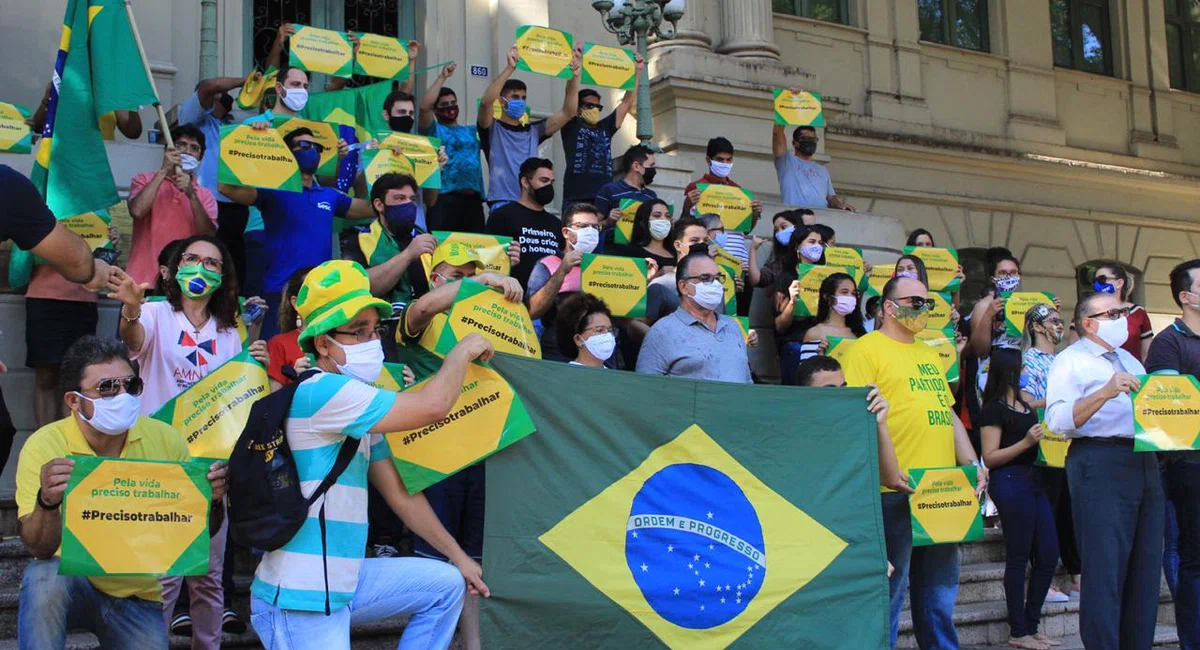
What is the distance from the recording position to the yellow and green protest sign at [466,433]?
5543 mm

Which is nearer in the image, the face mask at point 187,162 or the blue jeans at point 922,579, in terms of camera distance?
the blue jeans at point 922,579

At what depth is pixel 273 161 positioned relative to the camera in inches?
330

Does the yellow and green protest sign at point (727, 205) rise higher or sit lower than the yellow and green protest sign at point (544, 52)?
lower

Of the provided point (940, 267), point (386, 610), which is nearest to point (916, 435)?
point (386, 610)

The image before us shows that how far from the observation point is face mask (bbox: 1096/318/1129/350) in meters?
7.39

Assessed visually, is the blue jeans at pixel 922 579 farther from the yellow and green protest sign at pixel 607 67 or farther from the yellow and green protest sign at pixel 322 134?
the yellow and green protest sign at pixel 607 67

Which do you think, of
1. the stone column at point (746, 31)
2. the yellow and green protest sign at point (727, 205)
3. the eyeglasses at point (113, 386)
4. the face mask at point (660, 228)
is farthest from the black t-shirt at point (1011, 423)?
the stone column at point (746, 31)

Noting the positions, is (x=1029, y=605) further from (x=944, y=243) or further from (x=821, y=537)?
(x=944, y=243)

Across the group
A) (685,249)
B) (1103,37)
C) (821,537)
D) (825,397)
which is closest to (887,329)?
(825,397)

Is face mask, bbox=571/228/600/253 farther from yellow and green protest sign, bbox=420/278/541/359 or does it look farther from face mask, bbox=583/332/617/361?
yellow and green protest sign, bbox=420/278/541/359

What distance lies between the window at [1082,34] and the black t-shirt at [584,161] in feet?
40.7

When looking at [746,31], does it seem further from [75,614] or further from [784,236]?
[75,614]

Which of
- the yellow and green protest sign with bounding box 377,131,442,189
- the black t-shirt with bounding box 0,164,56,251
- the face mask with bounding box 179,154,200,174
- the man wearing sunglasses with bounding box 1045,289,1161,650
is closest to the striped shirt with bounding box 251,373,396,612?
the black t-shirt with bounding box 0,164,56,251

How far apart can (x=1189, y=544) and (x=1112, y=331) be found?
133cm
